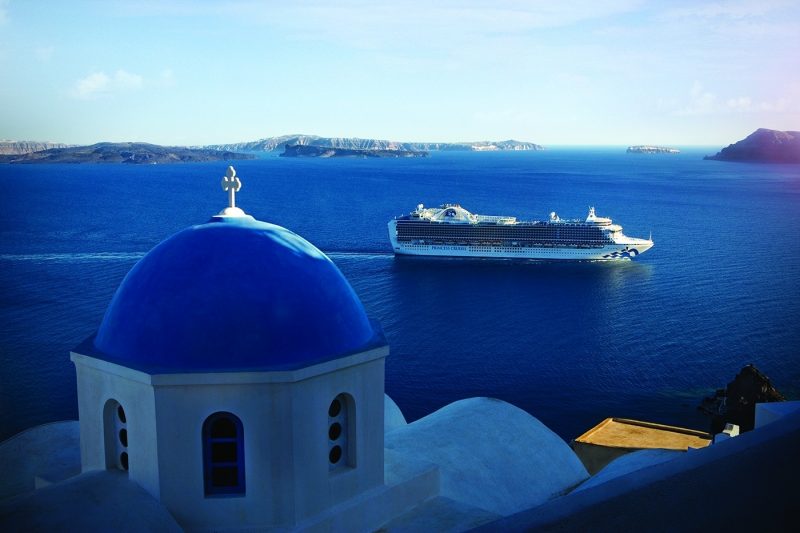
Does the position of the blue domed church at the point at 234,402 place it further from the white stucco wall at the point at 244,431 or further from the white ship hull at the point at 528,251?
the white ship hull at the point at 528,251

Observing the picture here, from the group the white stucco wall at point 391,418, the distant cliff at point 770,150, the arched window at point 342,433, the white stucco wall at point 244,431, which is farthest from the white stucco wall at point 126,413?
the distant cliff at point 770,150

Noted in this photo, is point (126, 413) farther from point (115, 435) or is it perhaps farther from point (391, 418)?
point (391, 418)

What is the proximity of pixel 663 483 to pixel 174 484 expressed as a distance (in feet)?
15.6

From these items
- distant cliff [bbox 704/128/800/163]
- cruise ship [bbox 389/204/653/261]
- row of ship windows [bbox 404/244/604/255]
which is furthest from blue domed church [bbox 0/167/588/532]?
distant cliff [bbox 704/128/800/163]

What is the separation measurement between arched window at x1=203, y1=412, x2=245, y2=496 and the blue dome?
50 cm

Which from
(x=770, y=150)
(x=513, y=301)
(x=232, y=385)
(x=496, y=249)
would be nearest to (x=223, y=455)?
(x=232, y=385)

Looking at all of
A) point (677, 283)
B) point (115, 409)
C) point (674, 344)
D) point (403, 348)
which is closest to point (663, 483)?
point (115, 409)

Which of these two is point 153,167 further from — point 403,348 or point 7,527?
point 7,527

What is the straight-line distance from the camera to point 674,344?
98.9ft

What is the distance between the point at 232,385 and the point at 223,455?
2.22 ft

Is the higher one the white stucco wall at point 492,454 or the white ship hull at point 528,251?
the white stucco wall at point 492,454

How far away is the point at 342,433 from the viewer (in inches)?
261

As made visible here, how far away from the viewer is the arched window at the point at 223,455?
20.0 ft

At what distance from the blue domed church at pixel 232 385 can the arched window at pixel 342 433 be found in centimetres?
1
